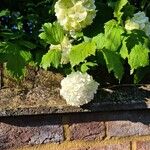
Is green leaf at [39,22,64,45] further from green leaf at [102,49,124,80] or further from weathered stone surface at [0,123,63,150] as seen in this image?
weathered stone surface at [0,123,63,150]

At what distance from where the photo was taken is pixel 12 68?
2.32 meters

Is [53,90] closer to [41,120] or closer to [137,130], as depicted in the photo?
[41,120]

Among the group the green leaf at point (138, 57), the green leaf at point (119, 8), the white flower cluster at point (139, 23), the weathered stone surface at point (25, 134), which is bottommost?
the weathered stone surface at point (25, 134)

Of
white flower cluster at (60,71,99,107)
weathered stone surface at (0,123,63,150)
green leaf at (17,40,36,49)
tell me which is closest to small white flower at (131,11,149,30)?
white flower cluster at (60,71,99,107)

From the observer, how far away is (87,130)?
2.36 meters

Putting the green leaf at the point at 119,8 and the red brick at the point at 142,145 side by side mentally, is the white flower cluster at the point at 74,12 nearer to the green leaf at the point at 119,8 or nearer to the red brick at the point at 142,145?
the green leaf at the point at 119,8

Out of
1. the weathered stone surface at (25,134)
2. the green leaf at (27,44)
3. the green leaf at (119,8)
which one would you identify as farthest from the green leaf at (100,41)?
the weathered stone surface at (25,134)

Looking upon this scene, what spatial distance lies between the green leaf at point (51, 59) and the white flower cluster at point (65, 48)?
22mm

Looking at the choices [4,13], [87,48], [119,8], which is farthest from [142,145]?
[4,13]

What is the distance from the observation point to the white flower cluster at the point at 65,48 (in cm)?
235

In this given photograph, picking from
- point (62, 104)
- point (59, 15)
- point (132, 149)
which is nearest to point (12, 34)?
point (59, 15)

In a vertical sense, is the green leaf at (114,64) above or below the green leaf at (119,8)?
below

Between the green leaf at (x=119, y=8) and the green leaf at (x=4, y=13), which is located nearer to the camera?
the green leaf at (x=119, y=8)

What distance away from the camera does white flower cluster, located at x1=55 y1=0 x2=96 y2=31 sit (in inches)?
92.5
